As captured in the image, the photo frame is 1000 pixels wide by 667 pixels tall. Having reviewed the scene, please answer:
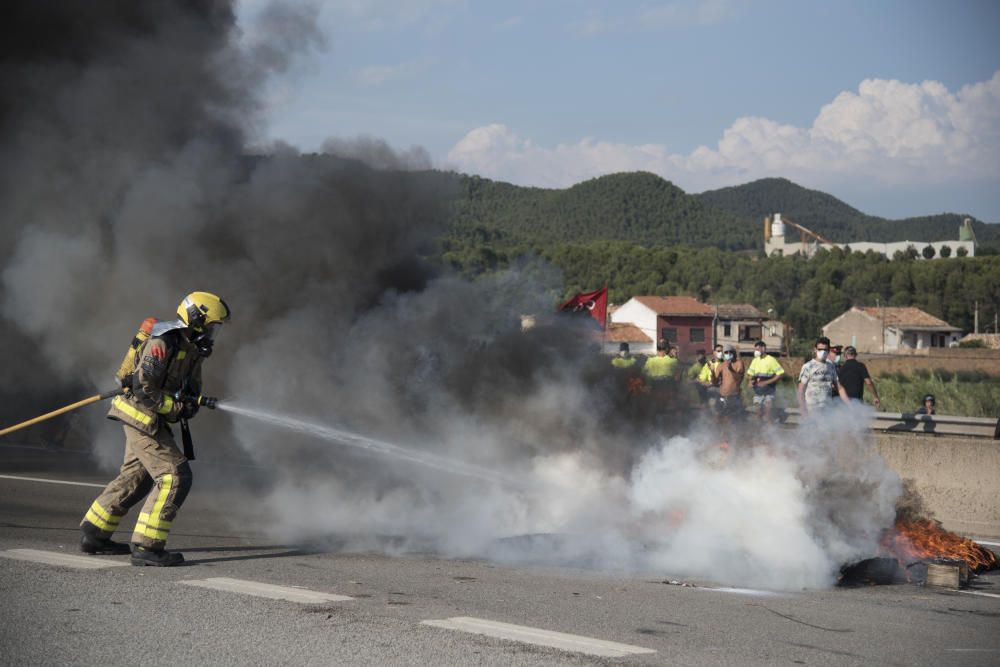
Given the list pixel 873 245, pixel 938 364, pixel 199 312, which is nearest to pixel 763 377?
pixel 199 312

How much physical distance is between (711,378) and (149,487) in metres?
8.22

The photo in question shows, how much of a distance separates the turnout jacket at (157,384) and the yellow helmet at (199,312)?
117mm

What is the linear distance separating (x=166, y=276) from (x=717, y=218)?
17185 centimetres

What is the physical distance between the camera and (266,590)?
6.28 m

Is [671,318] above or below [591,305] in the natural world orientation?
above

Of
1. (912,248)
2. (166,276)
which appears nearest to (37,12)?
(166,276)

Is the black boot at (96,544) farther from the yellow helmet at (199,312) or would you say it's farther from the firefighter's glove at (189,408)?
the yellow helmet at (199,312)

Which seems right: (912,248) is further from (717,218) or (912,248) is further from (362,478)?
(362,478)

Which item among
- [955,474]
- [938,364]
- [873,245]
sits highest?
[873,245]

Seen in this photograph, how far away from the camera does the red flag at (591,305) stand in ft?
35.3

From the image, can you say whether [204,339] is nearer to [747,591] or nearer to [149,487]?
[149,487]

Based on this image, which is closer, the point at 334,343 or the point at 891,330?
the point at 334,343

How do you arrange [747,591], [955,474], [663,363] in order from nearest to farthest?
1. [747,591]
2. [955,474]
3. [663,363]

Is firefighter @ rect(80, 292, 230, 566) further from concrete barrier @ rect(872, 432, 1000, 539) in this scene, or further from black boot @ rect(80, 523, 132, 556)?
concrete barrier @ rect(872, 432, 1000, 539)
